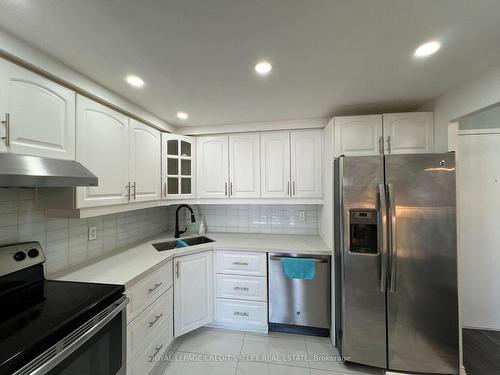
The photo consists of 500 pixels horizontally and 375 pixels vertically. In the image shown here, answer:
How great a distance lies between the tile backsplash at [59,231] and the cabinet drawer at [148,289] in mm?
602

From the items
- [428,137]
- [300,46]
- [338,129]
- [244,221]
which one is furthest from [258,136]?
[428,137]

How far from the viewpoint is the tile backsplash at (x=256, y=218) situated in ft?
8.52

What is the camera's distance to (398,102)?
71.9 inches

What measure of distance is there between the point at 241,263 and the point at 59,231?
153 centimetres

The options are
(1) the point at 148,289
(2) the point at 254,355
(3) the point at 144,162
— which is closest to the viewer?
(1) the point at 148,289

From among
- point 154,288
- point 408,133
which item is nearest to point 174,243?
point 154,288

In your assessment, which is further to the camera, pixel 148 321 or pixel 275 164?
pixel 275 164

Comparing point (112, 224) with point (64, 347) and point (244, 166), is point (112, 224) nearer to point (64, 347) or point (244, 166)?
point (64, 347)

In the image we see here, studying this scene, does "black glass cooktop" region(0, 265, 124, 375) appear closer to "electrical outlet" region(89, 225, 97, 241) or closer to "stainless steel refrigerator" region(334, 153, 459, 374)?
"electrical outlet" region(89, 225, 97, 241)

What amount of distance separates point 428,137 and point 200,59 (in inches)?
79.7

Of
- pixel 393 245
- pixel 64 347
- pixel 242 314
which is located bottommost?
pixel 242 314

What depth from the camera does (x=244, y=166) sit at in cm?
243

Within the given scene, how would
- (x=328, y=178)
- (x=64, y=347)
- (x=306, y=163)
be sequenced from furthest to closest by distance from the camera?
(x=306, y=163) → (x=328, y=178) → (x=64, y=347)

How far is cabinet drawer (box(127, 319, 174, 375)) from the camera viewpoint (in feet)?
4.52
